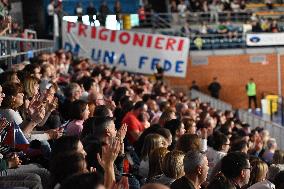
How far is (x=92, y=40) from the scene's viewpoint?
2419 centimetres

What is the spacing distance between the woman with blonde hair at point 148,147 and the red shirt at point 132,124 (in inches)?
84.0

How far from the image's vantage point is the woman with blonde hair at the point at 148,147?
6.71 m

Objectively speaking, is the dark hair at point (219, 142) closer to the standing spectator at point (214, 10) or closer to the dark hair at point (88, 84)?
the dark hair at point (88, 84)

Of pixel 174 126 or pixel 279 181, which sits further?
pixel 174 126

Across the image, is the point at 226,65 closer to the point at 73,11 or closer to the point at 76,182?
the point at 73,11

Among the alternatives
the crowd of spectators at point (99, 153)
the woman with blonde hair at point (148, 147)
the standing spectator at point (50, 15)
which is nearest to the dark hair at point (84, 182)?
the crowd of spectators at point (99, 153)

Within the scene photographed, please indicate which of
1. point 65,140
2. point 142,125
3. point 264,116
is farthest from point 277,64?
point 65,140

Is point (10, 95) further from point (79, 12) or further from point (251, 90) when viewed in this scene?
point (251, 90)

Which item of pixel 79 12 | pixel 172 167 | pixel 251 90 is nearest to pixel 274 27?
pixel 251 90

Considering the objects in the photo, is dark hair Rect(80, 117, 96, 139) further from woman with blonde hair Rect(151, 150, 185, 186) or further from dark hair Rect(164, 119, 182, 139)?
dark hair Rect(164, 119, 182, 139)

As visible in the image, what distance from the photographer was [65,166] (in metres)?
4.35

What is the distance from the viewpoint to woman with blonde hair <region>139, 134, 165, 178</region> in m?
6.71

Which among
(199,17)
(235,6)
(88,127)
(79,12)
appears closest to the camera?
(88,127)

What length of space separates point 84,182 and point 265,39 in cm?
2476
